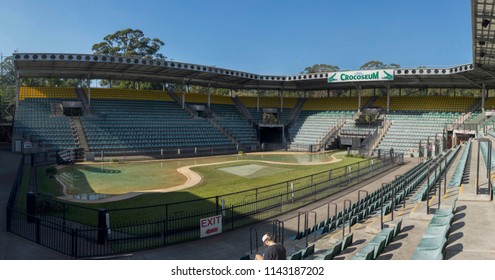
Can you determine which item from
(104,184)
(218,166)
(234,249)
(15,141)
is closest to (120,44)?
(15,141)

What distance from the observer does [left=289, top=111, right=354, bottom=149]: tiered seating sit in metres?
52.2

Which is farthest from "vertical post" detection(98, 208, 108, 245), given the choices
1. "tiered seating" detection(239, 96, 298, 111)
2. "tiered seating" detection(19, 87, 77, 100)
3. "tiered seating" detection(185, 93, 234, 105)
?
"tiered seating" detection(239, 96, 298, 111)

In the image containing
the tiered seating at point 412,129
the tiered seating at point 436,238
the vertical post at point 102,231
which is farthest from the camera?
the tiered seating at point 412,129

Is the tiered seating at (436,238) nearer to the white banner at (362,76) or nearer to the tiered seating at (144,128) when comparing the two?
the tiered seating at (144,128)

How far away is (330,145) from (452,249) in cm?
4396

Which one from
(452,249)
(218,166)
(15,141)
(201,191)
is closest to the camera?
(452,249)

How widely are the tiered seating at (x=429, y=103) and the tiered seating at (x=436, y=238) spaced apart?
150ft

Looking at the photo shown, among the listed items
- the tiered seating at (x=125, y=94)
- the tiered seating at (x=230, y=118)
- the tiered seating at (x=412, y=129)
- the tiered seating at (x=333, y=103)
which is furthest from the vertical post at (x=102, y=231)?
the tiered seating at (x=333, y=103)

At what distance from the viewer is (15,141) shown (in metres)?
36.0

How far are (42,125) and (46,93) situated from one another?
9.42 m

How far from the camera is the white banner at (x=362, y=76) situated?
153ft

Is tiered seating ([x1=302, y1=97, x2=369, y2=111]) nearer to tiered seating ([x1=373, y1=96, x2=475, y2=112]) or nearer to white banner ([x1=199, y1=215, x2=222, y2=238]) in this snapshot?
tiered seating ([x1=373, y1=96, x2=475, y2=112])

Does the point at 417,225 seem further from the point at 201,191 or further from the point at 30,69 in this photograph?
the point at 30,69
